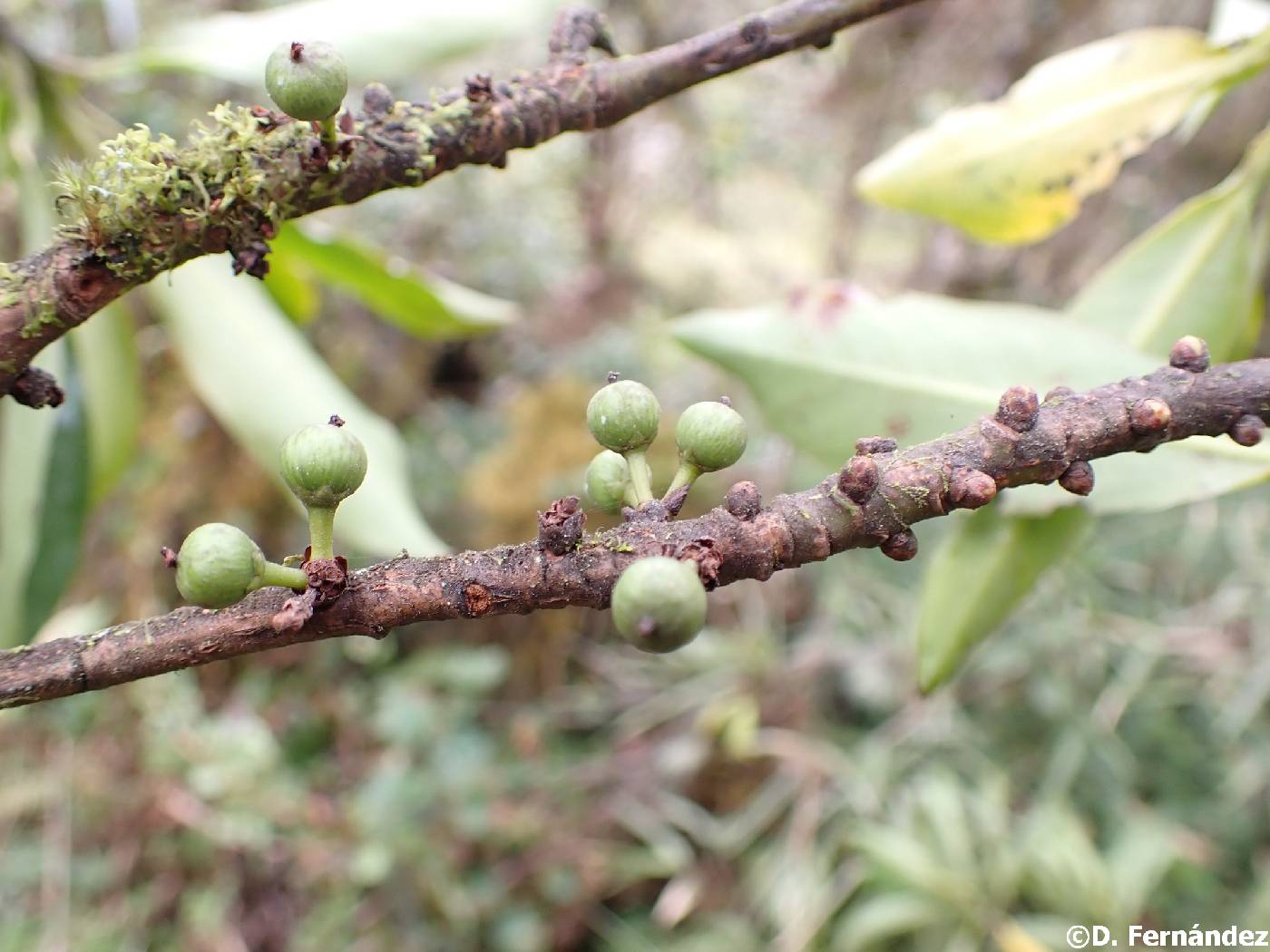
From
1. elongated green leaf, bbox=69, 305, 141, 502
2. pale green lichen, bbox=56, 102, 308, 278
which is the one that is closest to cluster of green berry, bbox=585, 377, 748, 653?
pale green lichen, bbox=56, 102, 308, 278

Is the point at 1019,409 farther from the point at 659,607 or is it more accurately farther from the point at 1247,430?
the point at 659,607

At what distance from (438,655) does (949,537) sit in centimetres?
145

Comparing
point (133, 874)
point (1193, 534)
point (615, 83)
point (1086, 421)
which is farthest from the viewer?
point (1193, 534)

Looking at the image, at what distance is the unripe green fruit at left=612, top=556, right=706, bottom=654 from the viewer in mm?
308

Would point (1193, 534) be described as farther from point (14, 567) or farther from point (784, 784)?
point (14, 567)

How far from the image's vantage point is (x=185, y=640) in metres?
0.38

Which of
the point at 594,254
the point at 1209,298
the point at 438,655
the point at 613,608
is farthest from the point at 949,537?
the point at 594,254

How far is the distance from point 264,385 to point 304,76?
29.5 inches

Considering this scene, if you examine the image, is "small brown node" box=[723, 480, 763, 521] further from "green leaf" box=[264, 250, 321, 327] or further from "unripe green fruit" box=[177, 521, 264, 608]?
"green leaf" box=[264, 250, 321, 327]

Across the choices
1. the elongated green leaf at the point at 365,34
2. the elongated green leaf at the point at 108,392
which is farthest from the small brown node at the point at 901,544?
the elongated green leaf at the point at 108,392

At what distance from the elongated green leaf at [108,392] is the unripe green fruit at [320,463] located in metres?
0.78

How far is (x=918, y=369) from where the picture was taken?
80 centimetres

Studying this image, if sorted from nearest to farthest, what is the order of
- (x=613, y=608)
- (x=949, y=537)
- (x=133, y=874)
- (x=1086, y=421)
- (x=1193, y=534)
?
(x=613, y=608), (x=1086, y=421), (x=949, y=537), (x=133, y=874), (x=1193, y=534)

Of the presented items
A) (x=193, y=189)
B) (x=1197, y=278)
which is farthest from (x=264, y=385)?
(x=1197, y=278)
